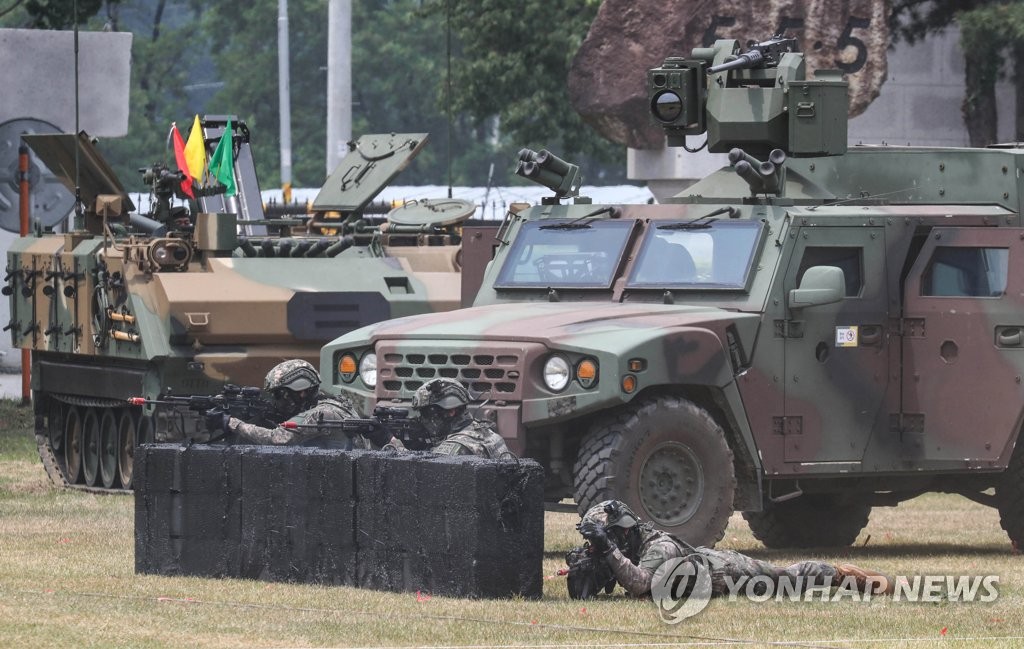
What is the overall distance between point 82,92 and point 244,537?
18.1m

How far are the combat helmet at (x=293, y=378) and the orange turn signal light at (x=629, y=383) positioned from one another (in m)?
1.61

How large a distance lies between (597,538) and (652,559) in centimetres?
31

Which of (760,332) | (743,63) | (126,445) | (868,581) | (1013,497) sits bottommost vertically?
(126,445)

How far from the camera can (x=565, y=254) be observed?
543 inches

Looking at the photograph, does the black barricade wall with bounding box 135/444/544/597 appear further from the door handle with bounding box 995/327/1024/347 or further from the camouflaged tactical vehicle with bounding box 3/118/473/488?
the camouflaged tactical vehicle with bounding box 3/118/473/488

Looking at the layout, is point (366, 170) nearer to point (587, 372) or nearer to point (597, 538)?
point (587, 372)

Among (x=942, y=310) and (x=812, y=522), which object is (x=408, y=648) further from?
(x=812, y=522)

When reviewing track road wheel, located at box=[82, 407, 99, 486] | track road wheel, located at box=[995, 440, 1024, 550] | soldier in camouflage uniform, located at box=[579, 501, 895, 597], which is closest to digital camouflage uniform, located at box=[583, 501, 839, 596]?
soldier in camouflage uniform, located at box=[579, 501, 895, 597]

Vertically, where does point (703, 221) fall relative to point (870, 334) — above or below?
above

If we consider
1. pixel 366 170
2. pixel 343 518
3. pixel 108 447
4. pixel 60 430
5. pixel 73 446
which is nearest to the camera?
pixel 343 518

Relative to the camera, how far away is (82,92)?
94.4 ft

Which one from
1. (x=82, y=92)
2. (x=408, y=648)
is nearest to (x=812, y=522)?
(x=408, y=648)

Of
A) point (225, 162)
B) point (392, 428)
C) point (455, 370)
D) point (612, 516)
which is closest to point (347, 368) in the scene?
point (455, 370)

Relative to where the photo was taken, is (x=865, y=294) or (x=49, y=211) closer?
(x=865, y=294)
